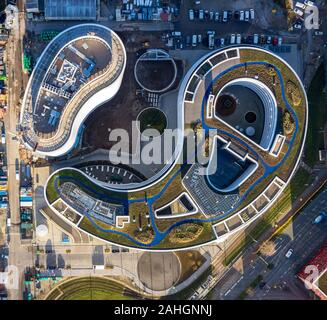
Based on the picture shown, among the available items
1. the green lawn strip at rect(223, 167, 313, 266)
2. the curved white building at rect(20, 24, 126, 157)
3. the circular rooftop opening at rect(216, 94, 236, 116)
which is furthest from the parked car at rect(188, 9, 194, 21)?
the green lawn strip at rect(223, 167, 313, 266)

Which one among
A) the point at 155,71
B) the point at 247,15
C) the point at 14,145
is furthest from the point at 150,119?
the point at 247,15

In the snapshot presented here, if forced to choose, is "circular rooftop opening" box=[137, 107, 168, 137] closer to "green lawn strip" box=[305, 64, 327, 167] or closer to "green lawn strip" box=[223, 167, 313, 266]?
"green lawn strip" box=[223, 167, 313, 266]

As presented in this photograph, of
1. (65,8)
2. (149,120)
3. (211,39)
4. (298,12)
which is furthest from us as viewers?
(298,12)

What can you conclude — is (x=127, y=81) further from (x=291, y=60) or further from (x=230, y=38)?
(x=291, y=60)

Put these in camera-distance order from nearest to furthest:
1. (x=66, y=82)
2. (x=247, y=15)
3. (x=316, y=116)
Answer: (x=66, y=82)
(x=247, y=15)
(x=316, y=116)

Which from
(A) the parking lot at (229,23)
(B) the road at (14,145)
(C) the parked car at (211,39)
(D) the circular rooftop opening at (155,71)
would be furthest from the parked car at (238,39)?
(B) the road at (14,145)

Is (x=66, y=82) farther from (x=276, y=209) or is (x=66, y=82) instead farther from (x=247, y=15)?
(x=276, y=209)
